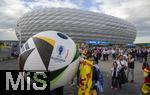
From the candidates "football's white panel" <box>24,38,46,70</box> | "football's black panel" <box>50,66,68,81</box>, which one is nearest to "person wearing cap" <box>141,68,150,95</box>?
"football's black panel" <box>50,66,68,81</box>

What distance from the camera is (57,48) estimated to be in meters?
6.92

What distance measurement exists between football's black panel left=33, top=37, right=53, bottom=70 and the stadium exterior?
3798 inches

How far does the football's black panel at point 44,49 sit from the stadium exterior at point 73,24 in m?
96.5

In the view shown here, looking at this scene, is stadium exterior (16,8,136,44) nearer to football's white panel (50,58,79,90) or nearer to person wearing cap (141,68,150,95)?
person wearing cap (141,68,150,95)

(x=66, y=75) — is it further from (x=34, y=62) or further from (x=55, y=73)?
(x=34, y=62)

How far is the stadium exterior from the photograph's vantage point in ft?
356

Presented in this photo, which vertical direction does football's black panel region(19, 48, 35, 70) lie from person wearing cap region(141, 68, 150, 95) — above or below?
above

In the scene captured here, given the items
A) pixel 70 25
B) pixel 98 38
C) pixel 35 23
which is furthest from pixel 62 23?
pixel 98 38

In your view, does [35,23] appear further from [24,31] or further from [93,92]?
[93,92]

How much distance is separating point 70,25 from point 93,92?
101867 mm

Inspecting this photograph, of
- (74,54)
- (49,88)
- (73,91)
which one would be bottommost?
(73,91)

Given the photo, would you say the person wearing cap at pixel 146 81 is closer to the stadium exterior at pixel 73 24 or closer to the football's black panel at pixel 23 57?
the football's black panel at pixel 23 57

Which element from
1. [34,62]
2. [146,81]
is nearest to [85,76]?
[34,62]

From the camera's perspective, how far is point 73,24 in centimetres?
11006
